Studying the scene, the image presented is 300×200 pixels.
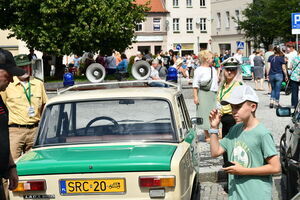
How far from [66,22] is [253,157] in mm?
29286

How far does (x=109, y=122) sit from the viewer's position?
7090 mm

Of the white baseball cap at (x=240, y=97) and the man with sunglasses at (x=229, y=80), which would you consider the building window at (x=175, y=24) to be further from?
the white baseball cap at (x=240, y=97)

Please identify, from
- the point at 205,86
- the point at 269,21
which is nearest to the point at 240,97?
the point at 205,86

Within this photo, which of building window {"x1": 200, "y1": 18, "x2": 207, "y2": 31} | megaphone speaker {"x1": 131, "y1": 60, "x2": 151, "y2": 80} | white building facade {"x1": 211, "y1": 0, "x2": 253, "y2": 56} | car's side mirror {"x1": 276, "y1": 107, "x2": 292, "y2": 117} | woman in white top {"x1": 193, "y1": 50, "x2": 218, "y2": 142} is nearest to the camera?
car's side mirror {"x1": 276, "y1": 107, "x2": 292, "y2": 117}

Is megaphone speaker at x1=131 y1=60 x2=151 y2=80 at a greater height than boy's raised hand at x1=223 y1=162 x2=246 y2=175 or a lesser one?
greater

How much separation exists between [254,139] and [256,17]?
56226 millimetres

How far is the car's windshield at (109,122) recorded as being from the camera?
265 inches

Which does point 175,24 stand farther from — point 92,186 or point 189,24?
point 92,186

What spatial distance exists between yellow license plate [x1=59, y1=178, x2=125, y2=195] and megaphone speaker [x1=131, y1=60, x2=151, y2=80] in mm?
5433

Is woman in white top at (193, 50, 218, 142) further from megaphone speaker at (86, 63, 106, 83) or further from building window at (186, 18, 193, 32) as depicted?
building window at (186, 18, 193, 32)

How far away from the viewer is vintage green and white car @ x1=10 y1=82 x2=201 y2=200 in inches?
223

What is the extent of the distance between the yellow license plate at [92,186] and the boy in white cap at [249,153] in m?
1.17

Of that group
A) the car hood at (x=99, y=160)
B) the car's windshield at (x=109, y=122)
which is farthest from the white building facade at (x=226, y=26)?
the car hood at (x=99, y=160)

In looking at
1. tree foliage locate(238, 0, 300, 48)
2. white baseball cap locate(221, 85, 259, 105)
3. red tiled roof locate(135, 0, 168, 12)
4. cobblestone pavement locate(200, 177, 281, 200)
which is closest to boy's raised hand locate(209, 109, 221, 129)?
white baseball cap locate(221, 85, 259, 105)
